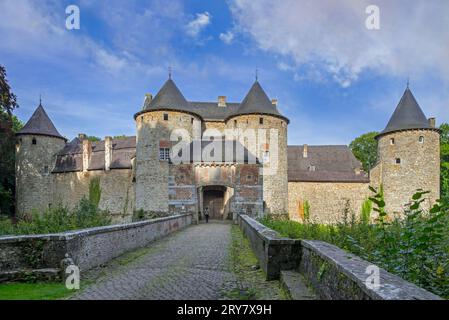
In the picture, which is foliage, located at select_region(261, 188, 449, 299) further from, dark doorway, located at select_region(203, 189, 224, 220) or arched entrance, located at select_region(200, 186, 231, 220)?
dark doorway, located at select_region(203, 189, 224, 220)

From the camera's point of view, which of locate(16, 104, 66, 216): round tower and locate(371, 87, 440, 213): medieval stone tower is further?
locate(16, 104, 66, 216): round tower

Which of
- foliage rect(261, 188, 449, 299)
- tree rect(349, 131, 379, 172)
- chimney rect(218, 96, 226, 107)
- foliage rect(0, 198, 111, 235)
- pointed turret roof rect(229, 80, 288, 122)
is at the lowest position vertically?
foliage rect(0, 198, 111, 235)

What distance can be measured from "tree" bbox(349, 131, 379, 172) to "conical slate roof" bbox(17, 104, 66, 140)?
3538cm

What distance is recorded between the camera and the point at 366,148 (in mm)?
46562

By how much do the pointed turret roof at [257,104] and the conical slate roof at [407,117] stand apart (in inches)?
394

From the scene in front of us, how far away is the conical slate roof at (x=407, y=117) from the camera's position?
30.0 m

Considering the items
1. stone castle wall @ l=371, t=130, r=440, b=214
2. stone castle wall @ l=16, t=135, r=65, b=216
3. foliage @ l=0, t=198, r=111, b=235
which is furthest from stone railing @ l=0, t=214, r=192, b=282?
stone castle wall @ l=16, t=135, r=65, b=216

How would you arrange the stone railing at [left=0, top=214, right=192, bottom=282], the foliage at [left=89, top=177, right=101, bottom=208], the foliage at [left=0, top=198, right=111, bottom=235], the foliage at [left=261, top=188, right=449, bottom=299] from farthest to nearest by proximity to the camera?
the foliage at [left=89, top=177, right=101, bottom=208] → the foliage at [left=0, top=198, right=111, bottom=235] → the stone railing at [left=0, top=214, right=192, bottom=282] → the foliage at [left=261, top=188, right=449, bottom=299]

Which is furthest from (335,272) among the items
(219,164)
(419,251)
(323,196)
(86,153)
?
(86,153)

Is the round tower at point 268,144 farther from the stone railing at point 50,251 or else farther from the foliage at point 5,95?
the stone railing at point 50,251

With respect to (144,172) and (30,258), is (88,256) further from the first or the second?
(144,172)

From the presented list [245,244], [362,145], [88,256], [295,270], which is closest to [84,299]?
[88,256]

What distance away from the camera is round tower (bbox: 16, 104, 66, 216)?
33.9 meters

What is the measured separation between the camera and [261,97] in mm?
30328
